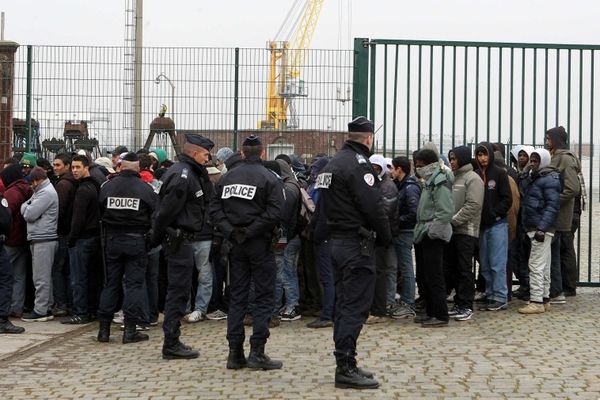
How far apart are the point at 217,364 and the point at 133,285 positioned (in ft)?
5.21

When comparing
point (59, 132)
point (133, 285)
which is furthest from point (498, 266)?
point (59, 132)

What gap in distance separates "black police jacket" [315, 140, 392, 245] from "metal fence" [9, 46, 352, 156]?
489 cm

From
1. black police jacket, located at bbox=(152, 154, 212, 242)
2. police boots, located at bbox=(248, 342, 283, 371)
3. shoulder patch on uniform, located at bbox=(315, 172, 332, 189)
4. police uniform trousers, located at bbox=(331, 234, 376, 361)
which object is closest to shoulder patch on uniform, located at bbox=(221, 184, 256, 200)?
black police jacket, located at bbox=(152, 154, 212, 242)

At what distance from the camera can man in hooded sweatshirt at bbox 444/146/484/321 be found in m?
10.8

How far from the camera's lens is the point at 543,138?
1260 centimetres

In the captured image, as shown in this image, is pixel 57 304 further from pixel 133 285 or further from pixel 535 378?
pixel 535 378

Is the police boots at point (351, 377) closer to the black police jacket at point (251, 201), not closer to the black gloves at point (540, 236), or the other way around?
the black police jacket at point (251, 201)

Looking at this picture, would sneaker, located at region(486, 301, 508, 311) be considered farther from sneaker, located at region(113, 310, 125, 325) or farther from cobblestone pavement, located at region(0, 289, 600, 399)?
sneaker, located at region(113, 310, 125, 325)

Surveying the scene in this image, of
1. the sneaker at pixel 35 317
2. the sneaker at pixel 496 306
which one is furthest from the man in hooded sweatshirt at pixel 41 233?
the sneaker at pixel 496 306

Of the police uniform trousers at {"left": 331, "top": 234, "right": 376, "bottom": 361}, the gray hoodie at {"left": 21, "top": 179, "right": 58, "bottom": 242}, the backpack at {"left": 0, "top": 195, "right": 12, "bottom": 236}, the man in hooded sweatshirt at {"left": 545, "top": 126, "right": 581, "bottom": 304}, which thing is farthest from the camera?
the man in hooded sweatshirt at {"left": 545, "top": 126, "right": 581, "bottom": 304}

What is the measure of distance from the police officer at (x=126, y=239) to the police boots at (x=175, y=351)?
103 cm

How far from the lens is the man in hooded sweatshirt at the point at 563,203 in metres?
11.6

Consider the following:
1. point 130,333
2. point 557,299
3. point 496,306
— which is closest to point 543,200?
point 496,306

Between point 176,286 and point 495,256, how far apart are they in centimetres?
416
